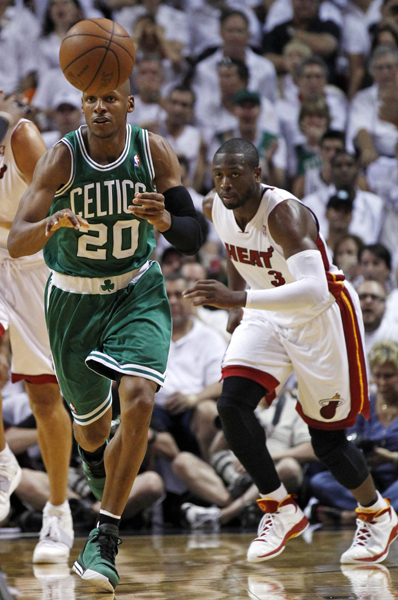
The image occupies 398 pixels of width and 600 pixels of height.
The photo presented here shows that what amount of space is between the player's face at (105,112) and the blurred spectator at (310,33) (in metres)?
6.51

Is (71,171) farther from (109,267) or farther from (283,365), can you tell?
(283,365)

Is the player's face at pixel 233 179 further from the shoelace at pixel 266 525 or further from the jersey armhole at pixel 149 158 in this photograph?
the shoelace at pixel 266 525

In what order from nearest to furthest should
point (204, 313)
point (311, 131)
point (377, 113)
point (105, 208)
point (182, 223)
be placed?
point (182, 223), point (105, 208), point (204, 313), point (311, 131), point (377, 113)

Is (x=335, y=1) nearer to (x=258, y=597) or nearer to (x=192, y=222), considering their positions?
(x=192, y=222)

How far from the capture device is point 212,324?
6.90 meters

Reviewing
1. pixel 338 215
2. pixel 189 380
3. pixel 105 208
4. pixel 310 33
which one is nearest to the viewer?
pixel 105 208

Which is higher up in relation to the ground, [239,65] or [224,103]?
[239,65]

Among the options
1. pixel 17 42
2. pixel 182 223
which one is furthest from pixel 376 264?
pixel 17 42

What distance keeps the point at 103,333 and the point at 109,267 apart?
0.91 feet

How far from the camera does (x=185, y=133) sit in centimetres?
852

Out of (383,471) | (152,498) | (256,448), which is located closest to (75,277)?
(256,448)

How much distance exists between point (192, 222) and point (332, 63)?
6.87 metres

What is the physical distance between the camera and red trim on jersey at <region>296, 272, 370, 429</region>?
4.01 metres

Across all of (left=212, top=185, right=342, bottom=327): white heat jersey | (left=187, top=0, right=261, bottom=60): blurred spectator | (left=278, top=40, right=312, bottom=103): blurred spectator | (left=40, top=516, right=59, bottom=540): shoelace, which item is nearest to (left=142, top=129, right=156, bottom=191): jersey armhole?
(left=212, top=185, right=342, bottom=327): white heat jersey
